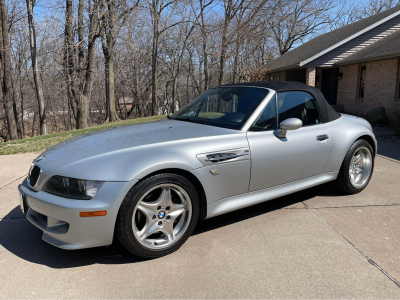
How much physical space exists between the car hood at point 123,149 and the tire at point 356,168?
6.12 feet

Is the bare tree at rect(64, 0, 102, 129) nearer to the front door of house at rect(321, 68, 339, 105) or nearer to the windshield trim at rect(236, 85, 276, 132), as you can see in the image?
the front door of house at rect(321, 68, 339, 105)

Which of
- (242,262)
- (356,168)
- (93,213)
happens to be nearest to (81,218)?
(93,213)

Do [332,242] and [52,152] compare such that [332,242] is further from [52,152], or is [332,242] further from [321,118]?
[52,152]

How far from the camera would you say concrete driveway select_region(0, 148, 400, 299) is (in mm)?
2580

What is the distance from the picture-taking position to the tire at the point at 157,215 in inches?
110

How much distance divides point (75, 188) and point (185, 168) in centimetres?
96

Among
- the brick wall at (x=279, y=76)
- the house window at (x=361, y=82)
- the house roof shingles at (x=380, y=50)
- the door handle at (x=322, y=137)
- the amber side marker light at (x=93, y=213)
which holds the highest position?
the house roof shingles at (x=380, y=50)

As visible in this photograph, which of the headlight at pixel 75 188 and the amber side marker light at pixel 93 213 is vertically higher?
the headlight at pixel 75 188

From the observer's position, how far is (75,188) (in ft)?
8.98

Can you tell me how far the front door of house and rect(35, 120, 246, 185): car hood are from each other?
661 inches

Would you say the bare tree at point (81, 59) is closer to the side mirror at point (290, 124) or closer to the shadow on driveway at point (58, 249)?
the shadow on driveway at point (58, 249)

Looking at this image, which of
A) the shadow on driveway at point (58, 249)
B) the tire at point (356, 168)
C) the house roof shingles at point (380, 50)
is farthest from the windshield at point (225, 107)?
the house roof shingles at point (380, 50)

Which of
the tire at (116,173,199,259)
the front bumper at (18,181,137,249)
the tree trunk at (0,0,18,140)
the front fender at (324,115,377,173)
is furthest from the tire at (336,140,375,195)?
the tree trunk at (0,0,18,140)

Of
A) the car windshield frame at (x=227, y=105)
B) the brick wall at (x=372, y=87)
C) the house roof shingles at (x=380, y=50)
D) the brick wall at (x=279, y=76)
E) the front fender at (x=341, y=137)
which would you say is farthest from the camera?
the brick wall at (x=279, y=76)
